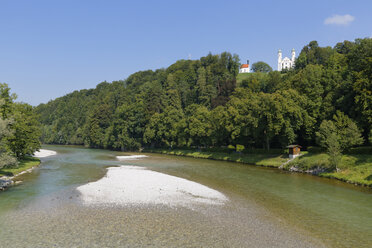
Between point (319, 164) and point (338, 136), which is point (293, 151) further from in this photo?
point (338, 136)

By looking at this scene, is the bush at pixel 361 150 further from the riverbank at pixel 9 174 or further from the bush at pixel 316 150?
the riverbank at pixel 9 174

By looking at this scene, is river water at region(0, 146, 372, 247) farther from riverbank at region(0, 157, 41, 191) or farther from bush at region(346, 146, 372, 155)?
bush at region(346, 146, 372, 155)

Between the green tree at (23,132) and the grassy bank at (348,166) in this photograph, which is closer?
the grassy bank at (348,166)

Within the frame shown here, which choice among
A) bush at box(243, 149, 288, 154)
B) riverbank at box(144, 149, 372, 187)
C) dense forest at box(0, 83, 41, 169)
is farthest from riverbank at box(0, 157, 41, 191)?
bush at box(243, 149, 288, 154)

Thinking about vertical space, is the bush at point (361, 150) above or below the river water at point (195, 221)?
above

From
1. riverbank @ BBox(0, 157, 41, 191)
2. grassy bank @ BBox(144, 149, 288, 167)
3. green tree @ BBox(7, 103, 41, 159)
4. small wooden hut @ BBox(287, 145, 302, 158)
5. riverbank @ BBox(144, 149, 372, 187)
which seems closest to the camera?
riverbank @ BBox(0, 157, 41, 191)

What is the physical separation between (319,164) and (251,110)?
28.6m

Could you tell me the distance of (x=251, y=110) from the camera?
7588cm

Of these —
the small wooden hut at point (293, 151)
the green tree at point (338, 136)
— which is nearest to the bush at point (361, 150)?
the green tree at point (338, 136)

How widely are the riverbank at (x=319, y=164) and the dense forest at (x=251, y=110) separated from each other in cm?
439

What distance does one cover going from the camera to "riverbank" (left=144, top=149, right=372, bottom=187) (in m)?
41.3

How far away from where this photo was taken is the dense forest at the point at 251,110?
58000mm

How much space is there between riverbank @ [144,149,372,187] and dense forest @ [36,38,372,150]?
439 cm

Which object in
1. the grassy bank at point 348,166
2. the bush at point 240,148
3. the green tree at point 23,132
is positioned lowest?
the grassy bank at point 348,166
